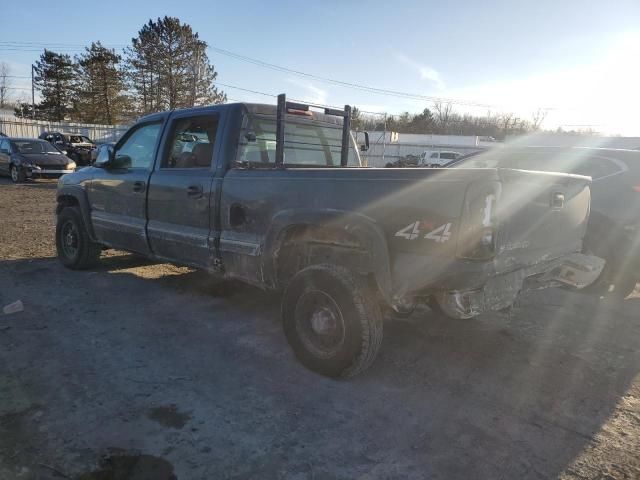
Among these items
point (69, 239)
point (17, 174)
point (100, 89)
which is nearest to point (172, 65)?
point (100, 89)

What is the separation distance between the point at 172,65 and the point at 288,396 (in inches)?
1723

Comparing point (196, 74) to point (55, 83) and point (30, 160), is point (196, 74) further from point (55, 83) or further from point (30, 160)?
point (30, 160)

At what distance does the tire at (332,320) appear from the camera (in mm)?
3127

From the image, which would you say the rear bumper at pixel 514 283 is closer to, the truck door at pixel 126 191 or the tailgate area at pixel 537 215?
the tailgate area at pixel 537 215

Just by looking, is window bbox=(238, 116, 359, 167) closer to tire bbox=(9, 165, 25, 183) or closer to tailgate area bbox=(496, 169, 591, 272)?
tailgate area bbox=(496, 169, 591, 272)

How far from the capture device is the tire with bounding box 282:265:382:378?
3.13 meters

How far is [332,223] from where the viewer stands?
317 centimetres

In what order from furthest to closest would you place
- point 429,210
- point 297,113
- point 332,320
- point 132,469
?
point 297,113 < point 332,320 < point 429,210 < point 132,469

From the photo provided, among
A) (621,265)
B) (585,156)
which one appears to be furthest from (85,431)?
(585,156)

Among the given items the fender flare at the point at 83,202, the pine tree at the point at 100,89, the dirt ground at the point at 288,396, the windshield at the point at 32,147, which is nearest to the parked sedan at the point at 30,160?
the windshield at the point at 32,147

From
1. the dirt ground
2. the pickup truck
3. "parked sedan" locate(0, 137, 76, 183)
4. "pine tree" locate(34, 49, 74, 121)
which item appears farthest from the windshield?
"pine tree" locate(34, 49, 74, 121)

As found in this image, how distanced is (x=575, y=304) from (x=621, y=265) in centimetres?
64

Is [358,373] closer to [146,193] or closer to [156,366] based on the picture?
[156,366]

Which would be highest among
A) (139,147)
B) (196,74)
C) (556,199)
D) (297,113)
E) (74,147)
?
(196,74)
